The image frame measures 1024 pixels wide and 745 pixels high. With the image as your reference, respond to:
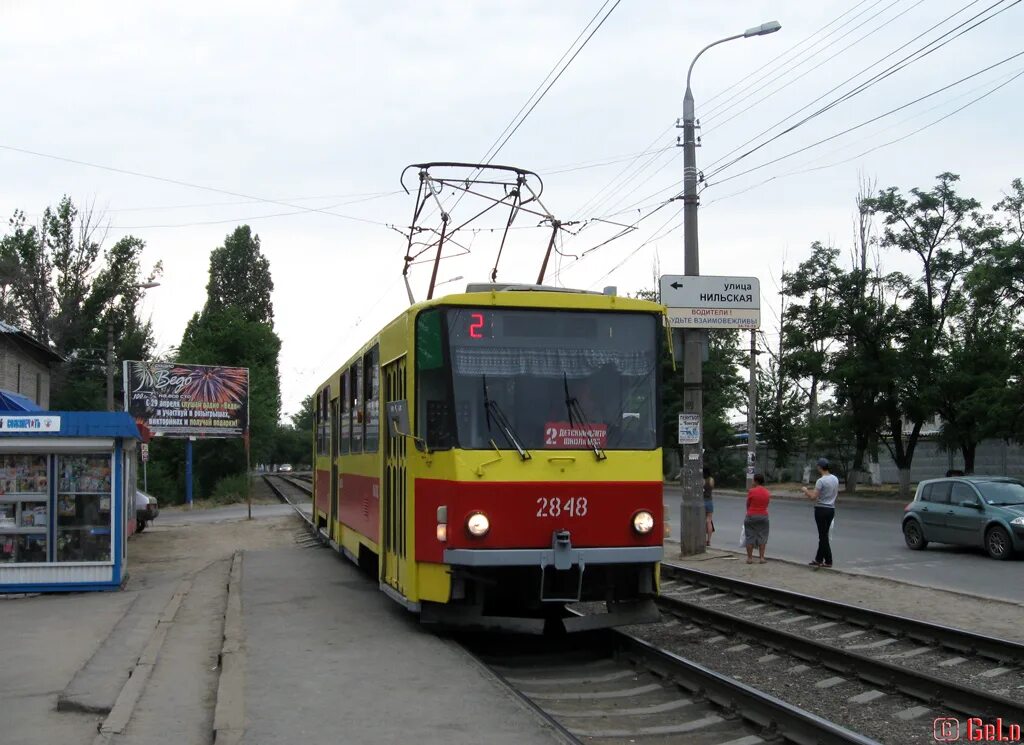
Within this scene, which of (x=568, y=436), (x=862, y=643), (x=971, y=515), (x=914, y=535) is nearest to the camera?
(x=568, y=436)

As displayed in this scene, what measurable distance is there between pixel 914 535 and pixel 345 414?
37.1 feet

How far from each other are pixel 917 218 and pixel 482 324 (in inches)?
1394

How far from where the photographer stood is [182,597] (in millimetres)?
14023

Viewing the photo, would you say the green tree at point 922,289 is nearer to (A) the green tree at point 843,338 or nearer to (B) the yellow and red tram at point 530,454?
(A) the green tree at point 843,338

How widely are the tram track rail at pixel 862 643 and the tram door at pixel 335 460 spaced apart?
576 centimetres

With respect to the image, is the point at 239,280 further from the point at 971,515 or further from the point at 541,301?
the point at 541,301

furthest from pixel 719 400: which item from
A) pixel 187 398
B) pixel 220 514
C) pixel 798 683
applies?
pixel 798 683

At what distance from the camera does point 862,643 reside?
1031 cm

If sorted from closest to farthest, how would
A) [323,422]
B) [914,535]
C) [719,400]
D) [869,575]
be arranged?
1. [869,575]
2. [323,422]
3. [914,535]
4. [719,400]

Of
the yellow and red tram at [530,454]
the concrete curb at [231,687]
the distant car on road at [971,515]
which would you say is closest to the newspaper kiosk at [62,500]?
the concrete curb at [231,687]

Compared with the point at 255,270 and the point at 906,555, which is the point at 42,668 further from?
the point at 255,270

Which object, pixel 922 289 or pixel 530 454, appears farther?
pixel 922 289

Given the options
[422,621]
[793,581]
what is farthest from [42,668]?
[793,581]

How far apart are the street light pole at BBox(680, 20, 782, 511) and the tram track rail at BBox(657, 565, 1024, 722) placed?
162 inches
